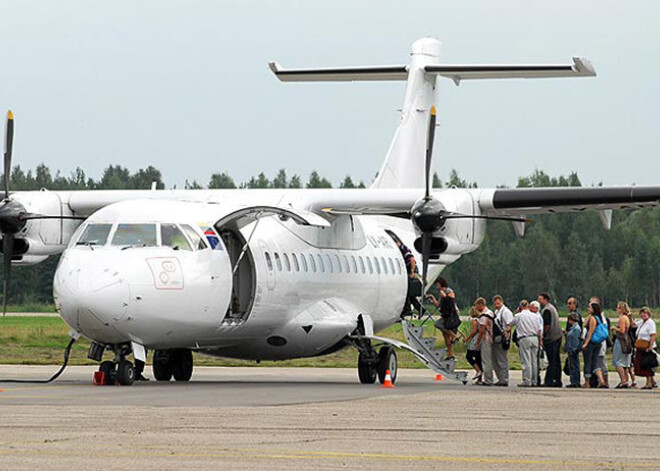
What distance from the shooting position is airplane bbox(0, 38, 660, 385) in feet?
63.1

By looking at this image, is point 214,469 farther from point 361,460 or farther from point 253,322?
point 253,322

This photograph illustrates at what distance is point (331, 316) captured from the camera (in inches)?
925

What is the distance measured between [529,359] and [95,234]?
25.0 feet

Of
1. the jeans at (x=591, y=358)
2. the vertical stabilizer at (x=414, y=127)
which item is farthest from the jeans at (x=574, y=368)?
the vertical stabilizer at (x=414, y=127)

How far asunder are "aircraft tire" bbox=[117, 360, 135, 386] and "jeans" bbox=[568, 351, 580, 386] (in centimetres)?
752

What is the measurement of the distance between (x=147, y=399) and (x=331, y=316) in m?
7.16

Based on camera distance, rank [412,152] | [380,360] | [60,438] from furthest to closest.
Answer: [412,152], [380,360], [60,438]

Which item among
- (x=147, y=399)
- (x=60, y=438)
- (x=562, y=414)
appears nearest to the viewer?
(x=60, y=438)

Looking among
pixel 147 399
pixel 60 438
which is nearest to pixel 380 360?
pixel 147 399

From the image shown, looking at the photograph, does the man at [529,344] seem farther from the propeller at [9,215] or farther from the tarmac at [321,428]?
the propeller at [9,215]

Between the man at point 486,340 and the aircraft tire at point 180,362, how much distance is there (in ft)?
16.1

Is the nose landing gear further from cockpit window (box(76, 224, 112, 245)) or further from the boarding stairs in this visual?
the boarding stairs

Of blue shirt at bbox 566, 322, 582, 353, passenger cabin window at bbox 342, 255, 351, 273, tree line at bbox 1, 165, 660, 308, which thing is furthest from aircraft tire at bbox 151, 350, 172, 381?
tree line at bbox 1, 165, 660, 308

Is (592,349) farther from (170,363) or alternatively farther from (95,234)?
(95,234)
